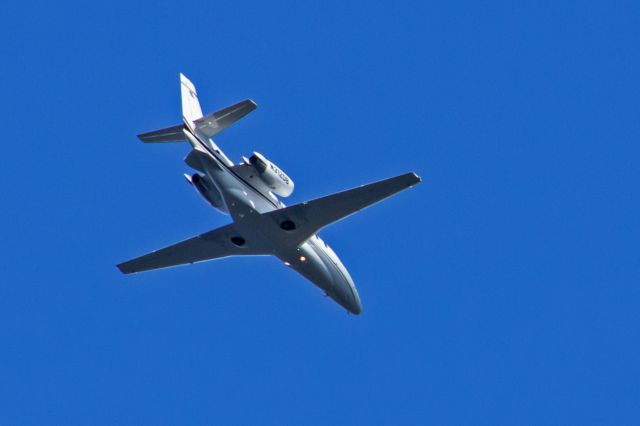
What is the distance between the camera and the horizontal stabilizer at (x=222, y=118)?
39.8 metres

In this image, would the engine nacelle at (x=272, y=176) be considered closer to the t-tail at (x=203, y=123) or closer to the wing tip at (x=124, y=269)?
the t-tail at (x=203, y=123)

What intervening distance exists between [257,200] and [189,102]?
4998 mm

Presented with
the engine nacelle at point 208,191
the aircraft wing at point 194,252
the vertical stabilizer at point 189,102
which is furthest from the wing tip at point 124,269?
the vertical stabilizer at point 189,102

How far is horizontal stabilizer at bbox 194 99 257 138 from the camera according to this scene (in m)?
39.8

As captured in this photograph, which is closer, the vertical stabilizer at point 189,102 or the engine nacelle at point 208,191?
the engine nacelle at point 208,191

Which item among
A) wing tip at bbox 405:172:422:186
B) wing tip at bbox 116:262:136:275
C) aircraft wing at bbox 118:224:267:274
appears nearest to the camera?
wing tip at bbox 405:172:422:186

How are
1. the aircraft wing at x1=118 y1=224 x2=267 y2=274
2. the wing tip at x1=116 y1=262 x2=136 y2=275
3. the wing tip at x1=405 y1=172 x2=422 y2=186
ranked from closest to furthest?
1. the wing tip at x1=405 y1=172 x2=422 y2=186
2. the aircraft wing at x1=118 y1=224 x2=267 y2=274
3. the wing tip at x1=116 y1=262 x2=136 y2=275

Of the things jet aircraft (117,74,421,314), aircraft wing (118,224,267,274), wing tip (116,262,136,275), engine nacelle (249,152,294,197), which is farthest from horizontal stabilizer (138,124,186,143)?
wing tip (116,262,136,275)

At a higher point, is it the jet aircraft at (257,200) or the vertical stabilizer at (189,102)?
the vertical stabilizer at (189,102)

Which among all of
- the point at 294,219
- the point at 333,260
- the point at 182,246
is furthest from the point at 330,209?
the point at 182,246

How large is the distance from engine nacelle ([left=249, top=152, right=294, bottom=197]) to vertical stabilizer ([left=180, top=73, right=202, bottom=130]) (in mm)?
2762

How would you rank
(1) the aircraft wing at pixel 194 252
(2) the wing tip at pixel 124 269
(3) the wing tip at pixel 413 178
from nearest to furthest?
1. (3) the wing tip at pixel 413 178
2. (1) the aircraft wing at pixel 194 252
3. (2) the wing tip at pixel 124 269

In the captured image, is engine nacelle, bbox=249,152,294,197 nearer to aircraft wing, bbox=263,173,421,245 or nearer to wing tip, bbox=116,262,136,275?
aircraft wing, bbox=263,173,421,245

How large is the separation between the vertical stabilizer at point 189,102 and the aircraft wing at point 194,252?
14.0 feet
